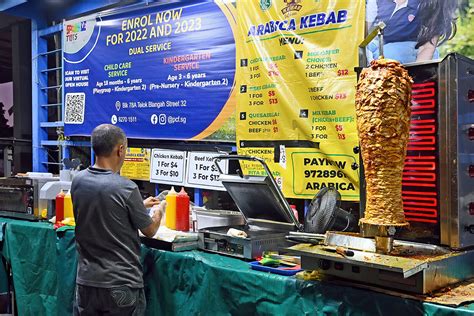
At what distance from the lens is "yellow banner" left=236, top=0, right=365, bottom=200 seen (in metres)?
2.99

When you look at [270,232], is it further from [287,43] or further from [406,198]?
[287,43]

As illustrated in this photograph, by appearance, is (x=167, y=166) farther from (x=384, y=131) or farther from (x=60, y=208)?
(x=384, y=131)

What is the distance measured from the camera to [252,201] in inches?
116

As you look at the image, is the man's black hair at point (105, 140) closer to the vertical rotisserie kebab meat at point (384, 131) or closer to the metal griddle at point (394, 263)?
the metal griddle at point (394, 263)

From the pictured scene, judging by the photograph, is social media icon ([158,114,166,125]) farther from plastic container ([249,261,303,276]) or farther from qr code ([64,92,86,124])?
plastic container ([249,261,303,276])

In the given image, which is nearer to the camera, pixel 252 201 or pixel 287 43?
pixel 252 201

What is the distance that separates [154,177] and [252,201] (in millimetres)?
1559

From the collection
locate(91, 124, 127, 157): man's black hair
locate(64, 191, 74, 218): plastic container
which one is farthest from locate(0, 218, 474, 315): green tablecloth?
locate(91, 124, 127, 157): man's black hair

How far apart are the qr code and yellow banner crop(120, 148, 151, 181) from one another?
0.72 m

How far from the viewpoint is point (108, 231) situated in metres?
2.53

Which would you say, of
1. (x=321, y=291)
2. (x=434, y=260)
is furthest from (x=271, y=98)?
(x=434, y=260)

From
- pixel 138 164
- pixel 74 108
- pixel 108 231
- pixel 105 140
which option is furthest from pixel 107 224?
pixel 74 108

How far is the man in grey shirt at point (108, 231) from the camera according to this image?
99.0 inches

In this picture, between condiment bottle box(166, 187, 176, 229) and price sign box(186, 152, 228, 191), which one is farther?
price sign box(186, 152, 228, 191)
